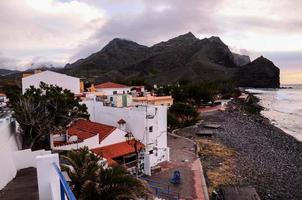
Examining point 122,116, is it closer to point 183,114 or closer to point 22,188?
point 22,188

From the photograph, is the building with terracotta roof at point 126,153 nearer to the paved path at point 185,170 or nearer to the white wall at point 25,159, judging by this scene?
the paved path at point 185,170

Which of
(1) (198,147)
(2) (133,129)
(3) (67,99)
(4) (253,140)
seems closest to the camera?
(3) (67,99)

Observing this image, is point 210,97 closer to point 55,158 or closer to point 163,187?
point 163,187

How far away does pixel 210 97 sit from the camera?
64875 millimetres

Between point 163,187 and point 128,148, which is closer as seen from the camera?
point 163,187

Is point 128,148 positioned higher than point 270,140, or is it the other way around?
point 128,148

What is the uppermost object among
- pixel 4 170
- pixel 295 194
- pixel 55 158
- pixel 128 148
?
pixel 55 158

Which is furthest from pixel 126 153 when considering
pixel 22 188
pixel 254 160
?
pixel 22 188

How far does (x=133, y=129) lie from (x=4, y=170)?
15.6 m

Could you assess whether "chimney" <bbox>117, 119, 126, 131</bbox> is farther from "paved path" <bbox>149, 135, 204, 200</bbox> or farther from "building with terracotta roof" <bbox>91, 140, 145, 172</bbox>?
"paved path" <bbox>149, 135, 204, 200</bbox>

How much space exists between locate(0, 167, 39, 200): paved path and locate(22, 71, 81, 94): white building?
33750 mm

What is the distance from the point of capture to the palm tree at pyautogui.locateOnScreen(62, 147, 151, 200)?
9.44 metres

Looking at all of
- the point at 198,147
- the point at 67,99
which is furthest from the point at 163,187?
the point at 198,147

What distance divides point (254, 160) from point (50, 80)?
28907mm
